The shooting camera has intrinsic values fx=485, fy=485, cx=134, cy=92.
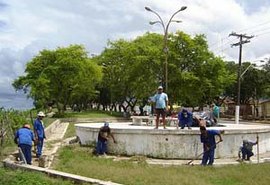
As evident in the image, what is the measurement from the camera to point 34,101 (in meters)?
51.0

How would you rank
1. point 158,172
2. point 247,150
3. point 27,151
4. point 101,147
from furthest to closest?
point 101,147, point 247,150, point 27,151, point 158,172

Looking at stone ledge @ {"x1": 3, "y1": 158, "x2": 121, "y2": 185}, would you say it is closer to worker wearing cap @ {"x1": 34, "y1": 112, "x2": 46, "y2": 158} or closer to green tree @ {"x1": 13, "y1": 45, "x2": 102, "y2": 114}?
worker wearing cap @ {"x1": 34, "y1": 112, "x2": 46, "y2": 158}

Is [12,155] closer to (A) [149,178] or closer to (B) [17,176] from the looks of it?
(B) [17,176]

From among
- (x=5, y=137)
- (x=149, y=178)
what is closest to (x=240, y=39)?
(x=5, y=137)

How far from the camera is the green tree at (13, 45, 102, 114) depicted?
49750 mm

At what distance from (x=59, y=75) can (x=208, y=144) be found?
36072mm

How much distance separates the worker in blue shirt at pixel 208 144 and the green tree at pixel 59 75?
34170 mm

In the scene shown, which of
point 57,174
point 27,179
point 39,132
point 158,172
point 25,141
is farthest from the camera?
point 39,132

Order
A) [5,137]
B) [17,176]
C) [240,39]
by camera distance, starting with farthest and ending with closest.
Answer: [240,39]
[5,137]
[17,176]

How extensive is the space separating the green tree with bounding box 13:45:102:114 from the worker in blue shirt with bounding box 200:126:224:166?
112ft

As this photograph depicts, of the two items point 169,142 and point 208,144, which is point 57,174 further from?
point 169,142

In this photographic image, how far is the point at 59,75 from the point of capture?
50375mm

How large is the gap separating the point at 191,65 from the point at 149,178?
37.3 metres

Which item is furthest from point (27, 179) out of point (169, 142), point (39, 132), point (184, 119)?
point (184, 119)
